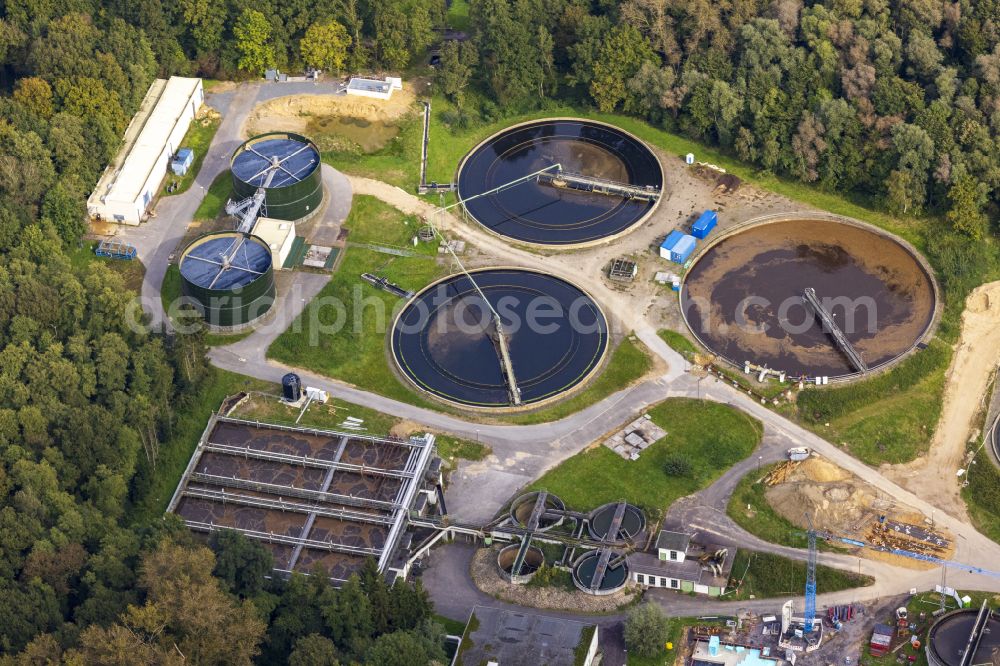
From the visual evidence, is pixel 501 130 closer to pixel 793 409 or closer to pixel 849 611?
pixel 793 409

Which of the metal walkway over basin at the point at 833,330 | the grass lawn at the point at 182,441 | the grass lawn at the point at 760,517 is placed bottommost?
the grass lawn at the point at 182,441

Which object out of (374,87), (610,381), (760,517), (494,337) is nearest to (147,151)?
(374,87)

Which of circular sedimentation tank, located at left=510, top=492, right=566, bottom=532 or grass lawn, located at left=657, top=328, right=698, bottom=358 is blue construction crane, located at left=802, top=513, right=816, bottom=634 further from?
grass lawn, located at left=657, top=328, right=698, bottom=358

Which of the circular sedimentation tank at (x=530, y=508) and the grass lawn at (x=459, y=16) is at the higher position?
the grass lawn at (x=459, y=16)

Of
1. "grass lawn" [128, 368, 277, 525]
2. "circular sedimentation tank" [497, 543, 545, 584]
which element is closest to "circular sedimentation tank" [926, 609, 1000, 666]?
"circular sedimentation tank" [497, 543, 545, 584]

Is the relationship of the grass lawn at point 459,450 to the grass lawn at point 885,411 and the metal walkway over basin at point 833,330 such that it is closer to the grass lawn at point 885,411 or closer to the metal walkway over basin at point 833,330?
the grass lawn at point 885,411

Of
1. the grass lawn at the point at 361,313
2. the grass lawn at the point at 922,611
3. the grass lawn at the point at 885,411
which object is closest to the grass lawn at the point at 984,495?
the grass lawn at the point at 885,411
